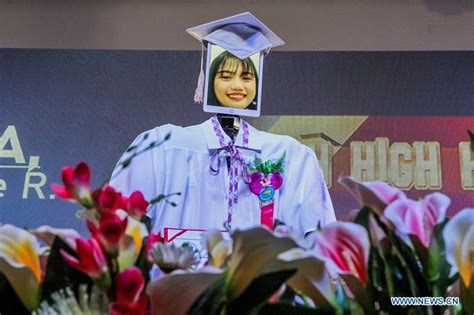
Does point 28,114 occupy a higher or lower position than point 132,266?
higher

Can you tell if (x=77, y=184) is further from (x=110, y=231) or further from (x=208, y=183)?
(x=208, y=183)

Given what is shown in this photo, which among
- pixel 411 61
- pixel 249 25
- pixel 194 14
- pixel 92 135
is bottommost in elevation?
pixel 92 135

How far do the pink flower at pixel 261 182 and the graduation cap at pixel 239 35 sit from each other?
1.12 feet

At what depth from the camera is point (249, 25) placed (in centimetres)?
168

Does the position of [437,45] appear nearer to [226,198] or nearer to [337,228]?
[226,198]

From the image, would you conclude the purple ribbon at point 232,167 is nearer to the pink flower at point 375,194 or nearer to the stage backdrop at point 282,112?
the pink flower at point 375,194

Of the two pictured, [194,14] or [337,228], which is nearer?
[337,228]

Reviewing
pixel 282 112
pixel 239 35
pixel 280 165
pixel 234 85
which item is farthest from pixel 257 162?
pixel 282 112

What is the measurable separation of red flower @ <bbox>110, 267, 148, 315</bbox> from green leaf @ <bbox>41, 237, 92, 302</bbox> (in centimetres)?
4

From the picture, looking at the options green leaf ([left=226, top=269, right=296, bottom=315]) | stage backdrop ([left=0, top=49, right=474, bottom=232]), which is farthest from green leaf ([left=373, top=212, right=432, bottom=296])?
stage backdrop ([left=0, top=49, right=474, bottom=232])

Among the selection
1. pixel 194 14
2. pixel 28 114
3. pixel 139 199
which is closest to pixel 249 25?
pixel 139 199

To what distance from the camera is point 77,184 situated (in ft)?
1.62

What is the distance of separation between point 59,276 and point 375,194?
282 mm

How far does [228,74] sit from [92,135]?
1.51m
